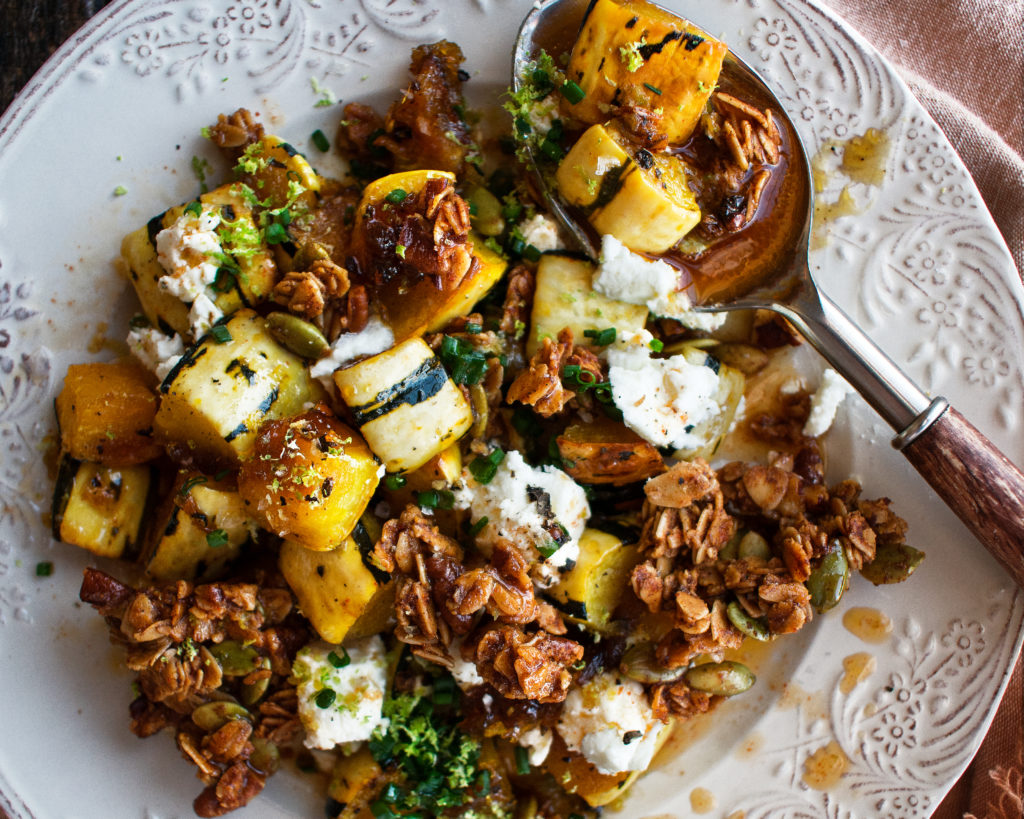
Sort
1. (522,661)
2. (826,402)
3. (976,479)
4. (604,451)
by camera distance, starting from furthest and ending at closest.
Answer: (826,402), (604,451), (976,479), (522,661)

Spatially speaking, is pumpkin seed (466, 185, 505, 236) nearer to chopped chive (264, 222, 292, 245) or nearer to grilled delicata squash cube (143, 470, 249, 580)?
chopped chive (264, 222, 292, 245)

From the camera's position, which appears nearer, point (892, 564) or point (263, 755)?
point (892, 564)

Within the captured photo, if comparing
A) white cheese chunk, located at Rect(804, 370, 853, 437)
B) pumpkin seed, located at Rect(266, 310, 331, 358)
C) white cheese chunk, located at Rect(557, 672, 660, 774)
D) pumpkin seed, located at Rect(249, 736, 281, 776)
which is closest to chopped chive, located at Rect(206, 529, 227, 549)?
pumpkin seed, located at Rect(266, 310, 331, 358)

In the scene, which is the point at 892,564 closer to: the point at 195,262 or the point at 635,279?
the point at 635,279

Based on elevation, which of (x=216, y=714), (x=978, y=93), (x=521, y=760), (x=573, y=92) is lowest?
(x=216, y=714)

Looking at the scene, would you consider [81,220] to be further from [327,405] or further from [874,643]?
[874,643]

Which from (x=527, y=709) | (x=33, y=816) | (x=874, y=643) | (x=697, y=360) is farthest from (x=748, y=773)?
(x=33, y=816)

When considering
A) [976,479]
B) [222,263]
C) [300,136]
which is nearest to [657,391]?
[976,479]
